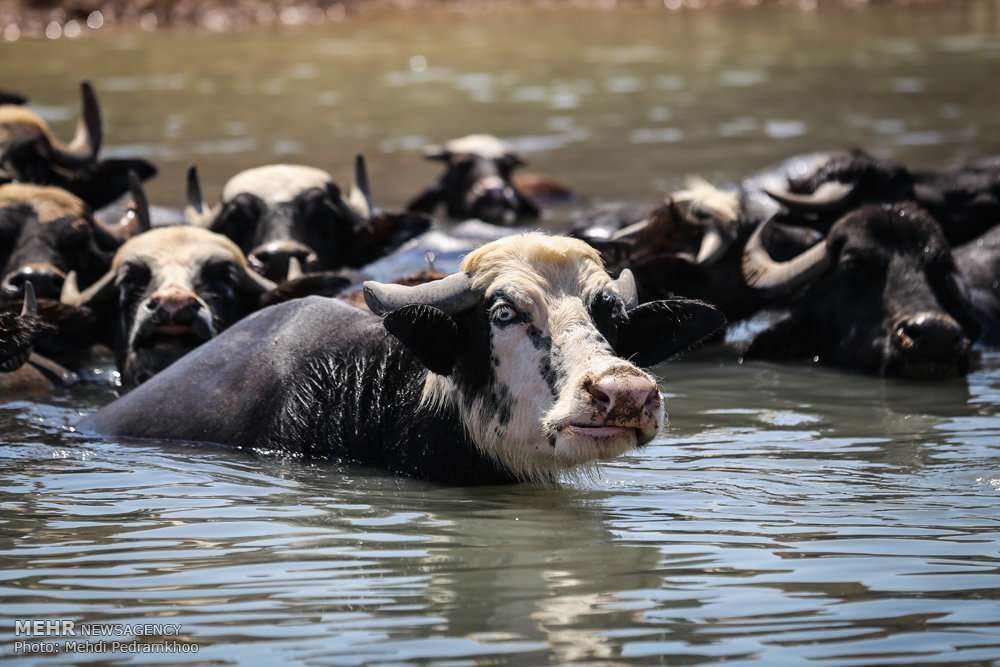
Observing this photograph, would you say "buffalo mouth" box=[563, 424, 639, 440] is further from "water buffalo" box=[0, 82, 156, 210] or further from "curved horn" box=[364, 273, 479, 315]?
"water buffalo" box=[0, 82, 156, 210]

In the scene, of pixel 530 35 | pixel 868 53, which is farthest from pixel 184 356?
pixel 530 35

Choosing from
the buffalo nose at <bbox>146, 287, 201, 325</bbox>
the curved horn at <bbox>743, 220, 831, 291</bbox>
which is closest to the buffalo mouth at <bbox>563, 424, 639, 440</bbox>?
the buffalo nose at <bbox>146, 287, 201, 325</bbox>

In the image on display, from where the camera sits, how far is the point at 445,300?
6621mm

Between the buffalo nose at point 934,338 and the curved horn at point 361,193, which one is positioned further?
the curved horn at point 361,193

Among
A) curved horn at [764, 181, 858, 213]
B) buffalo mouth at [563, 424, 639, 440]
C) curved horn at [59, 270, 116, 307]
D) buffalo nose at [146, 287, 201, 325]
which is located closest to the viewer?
buffalo mouth at [563, 424, 639, 440]

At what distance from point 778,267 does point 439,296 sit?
4084 millimetres

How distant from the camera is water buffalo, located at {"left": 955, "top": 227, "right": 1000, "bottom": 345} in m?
10.3

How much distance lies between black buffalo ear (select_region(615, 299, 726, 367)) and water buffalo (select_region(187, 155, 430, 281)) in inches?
157

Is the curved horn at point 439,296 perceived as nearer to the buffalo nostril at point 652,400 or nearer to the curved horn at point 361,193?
the buffalo nostril at point 652,400

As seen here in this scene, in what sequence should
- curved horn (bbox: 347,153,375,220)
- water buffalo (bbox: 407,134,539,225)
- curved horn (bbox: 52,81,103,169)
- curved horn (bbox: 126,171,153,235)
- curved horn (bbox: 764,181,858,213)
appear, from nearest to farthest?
curved horn (bbox: 126,171,153,235) → curved horn (bbox: 764,181,858,213) → curved horn (bbox: 347,153,375,220) → curved horn (bbox: 52,81,103,169) → water buffalo (bbox: 407,134,539,225)

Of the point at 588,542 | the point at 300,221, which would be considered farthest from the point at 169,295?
the point at 588,542

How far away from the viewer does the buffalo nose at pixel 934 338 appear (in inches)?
362

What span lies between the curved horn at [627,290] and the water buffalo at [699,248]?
318 centimetres

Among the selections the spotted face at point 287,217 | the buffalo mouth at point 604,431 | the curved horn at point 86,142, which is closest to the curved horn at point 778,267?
the spotted face at point 287,217
